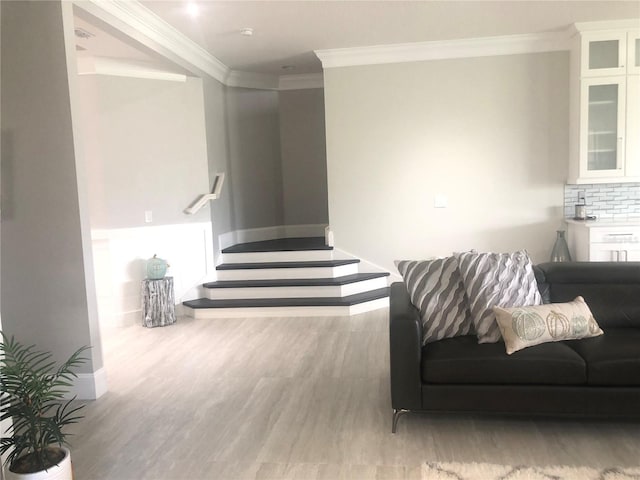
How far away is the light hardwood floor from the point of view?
246 centimetres

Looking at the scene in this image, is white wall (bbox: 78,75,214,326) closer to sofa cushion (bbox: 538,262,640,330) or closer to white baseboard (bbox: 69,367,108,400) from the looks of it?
white baseboard (bbox: 69,367,108,400)

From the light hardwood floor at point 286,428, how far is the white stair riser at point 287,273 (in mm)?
1549

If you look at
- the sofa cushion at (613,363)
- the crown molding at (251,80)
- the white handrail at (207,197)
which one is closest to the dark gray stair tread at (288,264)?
the white handrail at (207,197)

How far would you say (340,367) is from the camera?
3770mm

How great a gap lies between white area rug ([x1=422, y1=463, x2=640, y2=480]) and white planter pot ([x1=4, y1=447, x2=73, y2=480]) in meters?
1.49

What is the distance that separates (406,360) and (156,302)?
10.6ft

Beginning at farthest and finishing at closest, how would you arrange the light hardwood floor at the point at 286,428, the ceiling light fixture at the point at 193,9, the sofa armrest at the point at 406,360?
the ceiling light fixture at the point at 193,9, the sofa armrest at the point at 406,360, the light hardwood floor at the point at 286,428

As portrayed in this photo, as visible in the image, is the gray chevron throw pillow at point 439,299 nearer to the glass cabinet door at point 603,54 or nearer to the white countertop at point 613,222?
the white countertop at point 613,222

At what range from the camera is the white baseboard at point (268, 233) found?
6.46m

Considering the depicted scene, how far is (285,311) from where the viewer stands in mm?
5336

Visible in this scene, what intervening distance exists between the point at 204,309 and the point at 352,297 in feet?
5.01

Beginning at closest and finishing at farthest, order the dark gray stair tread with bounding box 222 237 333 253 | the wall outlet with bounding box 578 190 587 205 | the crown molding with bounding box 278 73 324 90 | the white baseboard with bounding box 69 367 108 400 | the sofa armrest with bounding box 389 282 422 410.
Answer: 1. the sofa armrest with bounding box 389 282 422 410
2. the white baseboard with bounding box 69 367 108 400
3. the wall outlet with bounding box 578 190 587 205
4. the dark gray stair tread with bounding box 222 237 333 253
5. the crown molding with bounding box 278 73 324 90

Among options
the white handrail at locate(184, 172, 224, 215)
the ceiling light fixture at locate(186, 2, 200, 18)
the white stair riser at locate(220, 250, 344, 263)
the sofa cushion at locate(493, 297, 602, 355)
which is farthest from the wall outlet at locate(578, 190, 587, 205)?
the ceiling light fixture at locate(186, 2, 200, 18)

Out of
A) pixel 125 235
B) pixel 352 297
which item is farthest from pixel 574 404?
pixel 125 235
